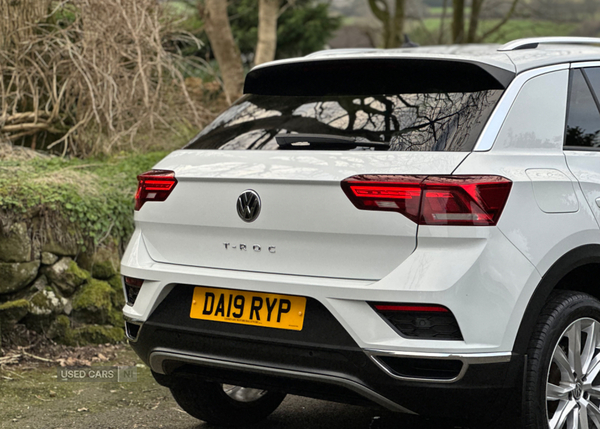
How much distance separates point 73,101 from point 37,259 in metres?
2.22

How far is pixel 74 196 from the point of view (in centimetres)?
597

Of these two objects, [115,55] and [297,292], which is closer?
[297,292]

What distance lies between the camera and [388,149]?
3236 millimetres

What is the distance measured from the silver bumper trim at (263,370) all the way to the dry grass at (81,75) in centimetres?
391

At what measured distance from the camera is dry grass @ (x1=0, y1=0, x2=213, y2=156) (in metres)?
7.22

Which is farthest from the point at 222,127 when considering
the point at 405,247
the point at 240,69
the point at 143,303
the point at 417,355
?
the point at 240,69

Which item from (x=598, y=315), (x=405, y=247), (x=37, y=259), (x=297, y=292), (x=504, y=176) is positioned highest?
(x=504, y=176)

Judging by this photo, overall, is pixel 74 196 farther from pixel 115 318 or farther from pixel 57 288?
pixel 115 318

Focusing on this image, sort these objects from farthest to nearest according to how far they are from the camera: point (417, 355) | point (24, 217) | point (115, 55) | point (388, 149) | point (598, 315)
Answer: point (115, 55), point (24, 217), point (598, 315), point (388, 149), point (417, 355)

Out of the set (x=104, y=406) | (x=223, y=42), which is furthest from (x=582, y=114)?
(x=223, y=42)

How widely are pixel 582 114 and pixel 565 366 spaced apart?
119cm

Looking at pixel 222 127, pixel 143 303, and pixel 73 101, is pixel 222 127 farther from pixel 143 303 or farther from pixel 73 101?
pixel 73 101

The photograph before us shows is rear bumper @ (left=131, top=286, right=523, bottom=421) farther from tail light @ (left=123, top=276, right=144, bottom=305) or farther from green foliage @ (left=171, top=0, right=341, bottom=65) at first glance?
green foliage @ (left=171, top=0, right=341, bottom=65)

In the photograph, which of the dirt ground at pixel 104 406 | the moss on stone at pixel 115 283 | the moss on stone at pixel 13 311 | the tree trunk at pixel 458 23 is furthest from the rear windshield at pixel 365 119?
the tree trunk at pixel 458 23
